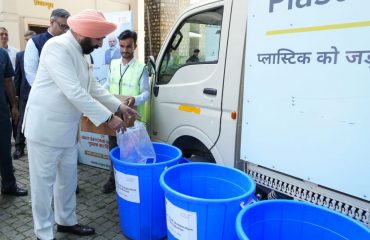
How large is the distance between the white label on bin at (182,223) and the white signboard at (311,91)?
631 millimetres

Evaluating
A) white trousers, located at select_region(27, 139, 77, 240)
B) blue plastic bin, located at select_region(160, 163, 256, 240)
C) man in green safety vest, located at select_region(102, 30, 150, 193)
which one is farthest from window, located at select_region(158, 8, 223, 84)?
white trousers, located at select_region(27, 139, 77, 240)

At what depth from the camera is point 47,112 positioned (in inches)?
92.3

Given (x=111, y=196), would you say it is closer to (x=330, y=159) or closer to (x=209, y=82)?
(x=209, y=82)

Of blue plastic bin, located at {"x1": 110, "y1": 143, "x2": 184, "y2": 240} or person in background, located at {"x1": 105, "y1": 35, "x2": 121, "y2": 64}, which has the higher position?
person in background, located at {"x1": 105, "y1": 35, "x2": 121, "y2": 64}

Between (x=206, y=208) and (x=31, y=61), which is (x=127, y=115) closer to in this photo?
(x=206, y=208)

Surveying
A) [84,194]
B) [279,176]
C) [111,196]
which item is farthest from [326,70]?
[84,194]

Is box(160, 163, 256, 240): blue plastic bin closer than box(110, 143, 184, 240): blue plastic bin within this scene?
Yes

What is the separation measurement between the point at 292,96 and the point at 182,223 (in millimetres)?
1018

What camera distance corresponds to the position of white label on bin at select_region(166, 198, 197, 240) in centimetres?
184

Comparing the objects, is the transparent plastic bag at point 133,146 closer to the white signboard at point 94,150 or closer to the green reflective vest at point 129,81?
the green reflective vest at point 129,81

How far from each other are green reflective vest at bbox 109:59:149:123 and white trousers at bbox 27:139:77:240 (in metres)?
0.99

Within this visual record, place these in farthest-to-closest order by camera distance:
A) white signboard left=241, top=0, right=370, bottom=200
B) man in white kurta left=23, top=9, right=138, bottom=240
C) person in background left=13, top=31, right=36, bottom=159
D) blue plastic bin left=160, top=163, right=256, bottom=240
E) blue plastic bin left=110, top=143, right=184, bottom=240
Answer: person in background left=13, top=31, right=36, bottom=159 → blue plastic bin left=110, top=143, right=184, bottom=240 → man in white kurta left=23, top=9, right=138, bottom=240 → blue plastic bin left=160, top=163, right=256, bottom=240 → white signboard left=241, top=0, right=370, bottom=200

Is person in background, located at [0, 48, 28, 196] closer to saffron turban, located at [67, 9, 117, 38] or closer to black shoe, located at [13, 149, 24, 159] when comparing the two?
black shoe, located at [13, 149, 24, 159]

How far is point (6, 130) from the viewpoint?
11.2ft
